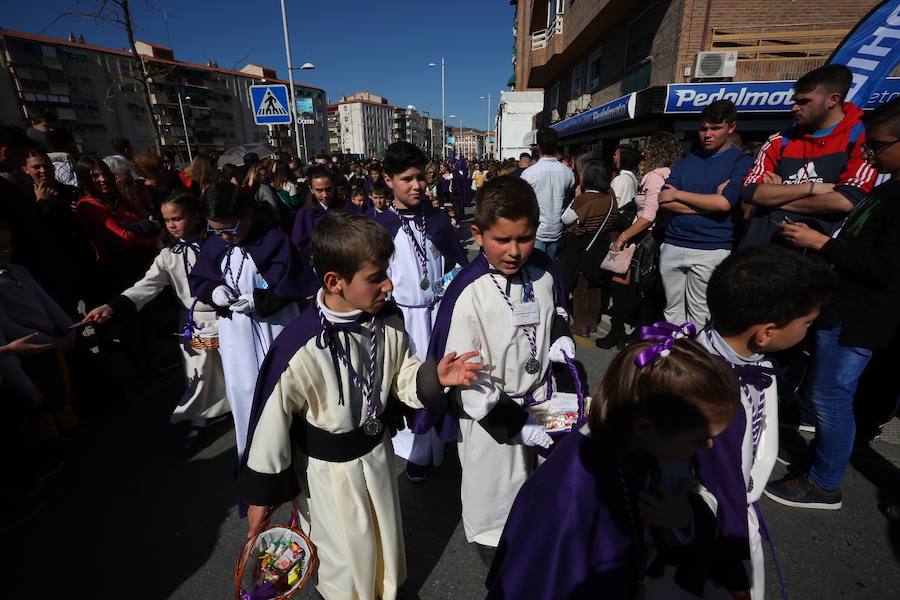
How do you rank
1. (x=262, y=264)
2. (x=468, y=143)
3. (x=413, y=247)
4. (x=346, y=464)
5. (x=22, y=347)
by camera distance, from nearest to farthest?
(x=346, y=464) → (x=22, y=347) → (x=262, y=264) → (x=413, y=247) → (x=468, y=143)

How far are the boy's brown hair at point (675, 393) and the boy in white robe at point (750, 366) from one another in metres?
0.35

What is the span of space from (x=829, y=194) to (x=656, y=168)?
92.5 inches

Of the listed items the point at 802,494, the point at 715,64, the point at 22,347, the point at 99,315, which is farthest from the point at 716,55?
the point at 22,347

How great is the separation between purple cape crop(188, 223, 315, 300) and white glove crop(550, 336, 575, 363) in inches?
69.1

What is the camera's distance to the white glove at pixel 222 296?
2689 mm

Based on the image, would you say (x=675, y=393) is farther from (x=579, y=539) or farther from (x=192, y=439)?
(x=192, y=439)

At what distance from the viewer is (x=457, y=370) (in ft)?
5.43

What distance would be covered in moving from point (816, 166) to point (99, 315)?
15.8 feet

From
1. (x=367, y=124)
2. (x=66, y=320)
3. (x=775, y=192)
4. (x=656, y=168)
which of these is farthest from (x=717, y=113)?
(x=367, y=124)

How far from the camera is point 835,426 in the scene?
8.13 feet

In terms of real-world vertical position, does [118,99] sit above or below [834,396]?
above

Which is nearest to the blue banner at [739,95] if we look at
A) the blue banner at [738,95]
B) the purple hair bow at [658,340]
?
the blue banner at [738,95]

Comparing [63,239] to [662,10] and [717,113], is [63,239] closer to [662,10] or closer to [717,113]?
[717,113]

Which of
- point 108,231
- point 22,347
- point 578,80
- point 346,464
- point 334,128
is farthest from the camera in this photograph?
point 334,128
